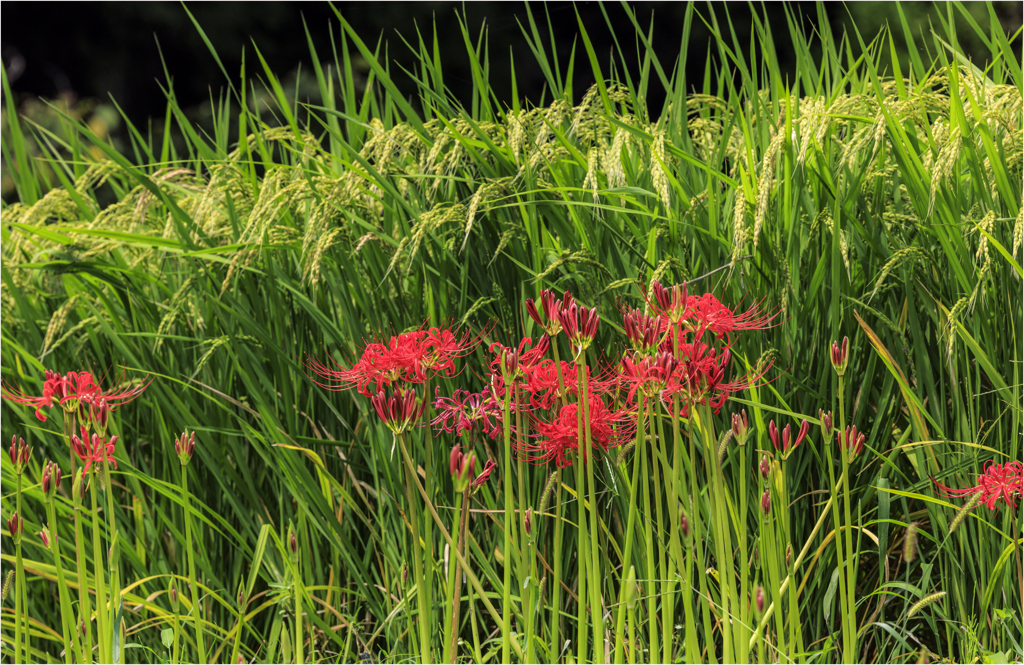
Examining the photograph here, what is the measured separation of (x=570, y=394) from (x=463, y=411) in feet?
→ 0.73

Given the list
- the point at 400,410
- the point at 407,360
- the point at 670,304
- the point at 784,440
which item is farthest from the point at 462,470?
the point at 784,440

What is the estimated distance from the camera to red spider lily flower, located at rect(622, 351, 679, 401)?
1262 mm

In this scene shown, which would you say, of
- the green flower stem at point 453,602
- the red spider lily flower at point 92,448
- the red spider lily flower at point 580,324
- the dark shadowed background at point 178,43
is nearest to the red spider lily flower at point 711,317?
the red spider lily flower at point 580,324

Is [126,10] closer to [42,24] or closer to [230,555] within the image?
[42,24]

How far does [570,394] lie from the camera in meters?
1.59

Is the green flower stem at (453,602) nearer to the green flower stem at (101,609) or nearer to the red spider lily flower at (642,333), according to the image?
the red spider lily flower at (642,333)

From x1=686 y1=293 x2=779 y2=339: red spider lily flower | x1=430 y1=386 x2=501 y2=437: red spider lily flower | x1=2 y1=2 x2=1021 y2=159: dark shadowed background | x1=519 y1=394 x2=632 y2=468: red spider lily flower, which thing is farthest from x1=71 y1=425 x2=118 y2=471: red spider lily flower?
x1=2 y1=2 x2=1021 y2=159: dark shadowed background

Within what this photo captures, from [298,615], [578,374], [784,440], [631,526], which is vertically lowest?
[298,615]

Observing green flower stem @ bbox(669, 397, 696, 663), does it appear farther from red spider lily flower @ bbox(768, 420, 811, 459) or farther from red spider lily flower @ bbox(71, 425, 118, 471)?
red spider lily flower @ bbox(71, 425, 118, 471)

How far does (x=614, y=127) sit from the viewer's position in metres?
2.00

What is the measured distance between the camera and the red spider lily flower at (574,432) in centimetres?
145

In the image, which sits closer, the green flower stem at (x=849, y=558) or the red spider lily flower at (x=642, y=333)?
the red spider lily flower at (x=642, y=333)

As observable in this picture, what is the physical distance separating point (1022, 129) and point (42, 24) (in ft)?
35.5

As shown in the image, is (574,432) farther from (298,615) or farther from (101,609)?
(101,609)
